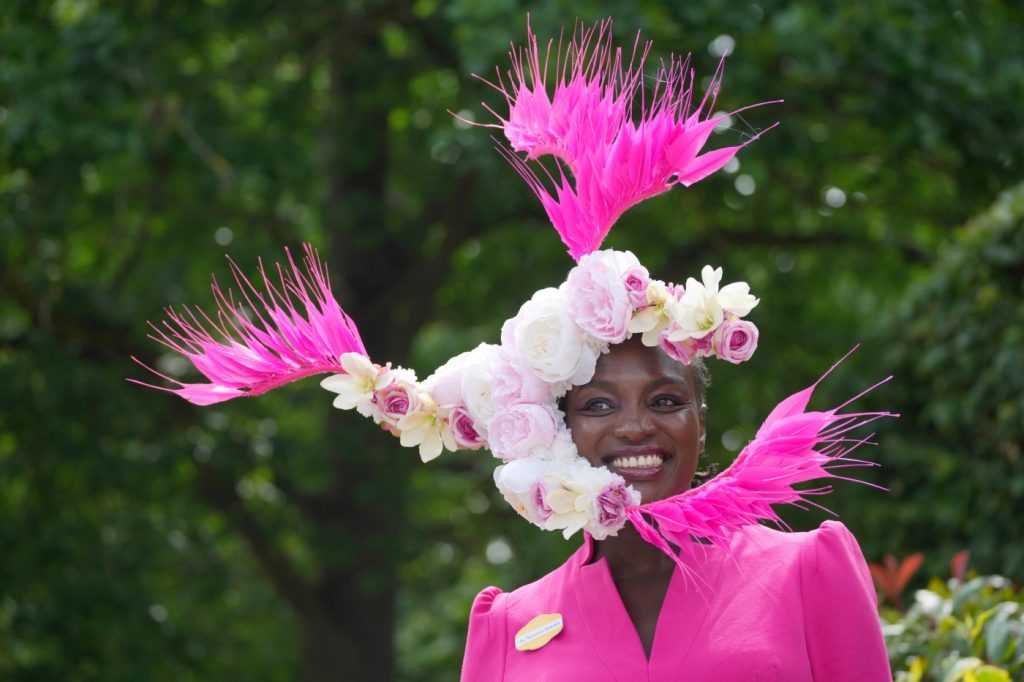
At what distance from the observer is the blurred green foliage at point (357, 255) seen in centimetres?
648

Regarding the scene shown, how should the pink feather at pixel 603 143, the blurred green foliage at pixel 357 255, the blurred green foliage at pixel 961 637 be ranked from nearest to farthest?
the pink feather at pixel 603 143 < the blurred green foliage at pixel 961 637 < the blurred green foliage at pixel 357 255

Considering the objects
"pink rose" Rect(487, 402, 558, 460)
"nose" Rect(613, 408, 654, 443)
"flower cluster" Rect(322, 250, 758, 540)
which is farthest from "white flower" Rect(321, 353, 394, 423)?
"nose" Rect(613, 408, 654, 443)

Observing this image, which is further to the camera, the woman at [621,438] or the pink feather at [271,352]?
the pink feather at [271,352]

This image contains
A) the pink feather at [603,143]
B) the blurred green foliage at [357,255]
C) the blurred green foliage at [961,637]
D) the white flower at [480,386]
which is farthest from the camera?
the blurred green foliage at [357,255]

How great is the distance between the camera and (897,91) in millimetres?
6867

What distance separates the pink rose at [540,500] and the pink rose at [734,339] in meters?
0.43

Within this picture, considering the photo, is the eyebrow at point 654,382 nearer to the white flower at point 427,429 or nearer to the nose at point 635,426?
the nose at point 635,426

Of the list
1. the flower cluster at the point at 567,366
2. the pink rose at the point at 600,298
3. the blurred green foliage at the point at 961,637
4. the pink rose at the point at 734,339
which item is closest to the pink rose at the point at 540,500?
the flower cluster at the point at 567,366

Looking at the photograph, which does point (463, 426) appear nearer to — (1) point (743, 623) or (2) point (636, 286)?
(2) point (636, 286)

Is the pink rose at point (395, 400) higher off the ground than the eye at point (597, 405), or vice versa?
the pink rose at point (395, 400)

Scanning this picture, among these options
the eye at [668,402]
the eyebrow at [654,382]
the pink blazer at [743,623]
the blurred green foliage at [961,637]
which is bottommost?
the blurred green foliage at [961,637]

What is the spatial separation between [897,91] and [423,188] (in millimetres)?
3417

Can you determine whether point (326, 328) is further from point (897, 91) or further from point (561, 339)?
point (897, 91)

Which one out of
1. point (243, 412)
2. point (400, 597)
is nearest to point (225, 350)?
point (243, 412)
